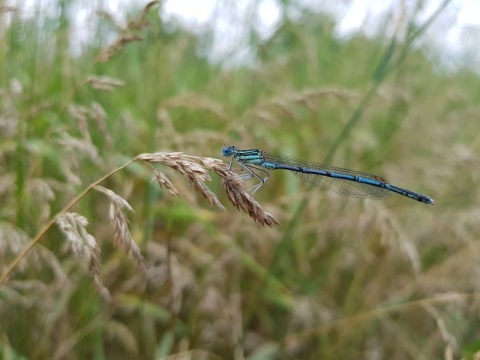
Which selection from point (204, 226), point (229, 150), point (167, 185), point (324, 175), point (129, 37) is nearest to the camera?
point (167, 185)

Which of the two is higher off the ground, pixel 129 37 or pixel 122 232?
pixel 129 37

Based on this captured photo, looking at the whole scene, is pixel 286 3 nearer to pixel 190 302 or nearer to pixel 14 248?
pixel 190 302

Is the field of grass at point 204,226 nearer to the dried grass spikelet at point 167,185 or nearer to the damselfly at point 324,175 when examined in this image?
the damselfly at point 324,175

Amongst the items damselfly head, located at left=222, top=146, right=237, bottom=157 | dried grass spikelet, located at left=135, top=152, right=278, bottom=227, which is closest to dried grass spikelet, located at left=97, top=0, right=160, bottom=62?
dried grass spikelet, located at left=135, top=152, right=278, bottom=227

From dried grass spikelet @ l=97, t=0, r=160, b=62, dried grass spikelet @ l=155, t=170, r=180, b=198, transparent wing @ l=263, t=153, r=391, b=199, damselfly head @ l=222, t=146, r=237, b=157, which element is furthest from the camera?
transparent wing @ l=263, t=153, r=391, b=199

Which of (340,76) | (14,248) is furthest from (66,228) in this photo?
(340,76)

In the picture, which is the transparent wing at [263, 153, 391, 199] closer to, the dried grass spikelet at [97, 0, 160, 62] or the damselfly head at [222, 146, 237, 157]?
the damselfly head at [222, 146, 237, 157]

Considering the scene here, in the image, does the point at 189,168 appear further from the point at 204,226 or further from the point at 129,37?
the point at 204,226

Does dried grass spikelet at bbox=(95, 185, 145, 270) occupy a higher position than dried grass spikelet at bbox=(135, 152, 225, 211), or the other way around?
dried grass spikelet at bbox=(135, 152, 225, 211)

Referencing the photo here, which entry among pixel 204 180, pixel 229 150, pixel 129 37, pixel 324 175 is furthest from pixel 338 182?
pixel 204 180
